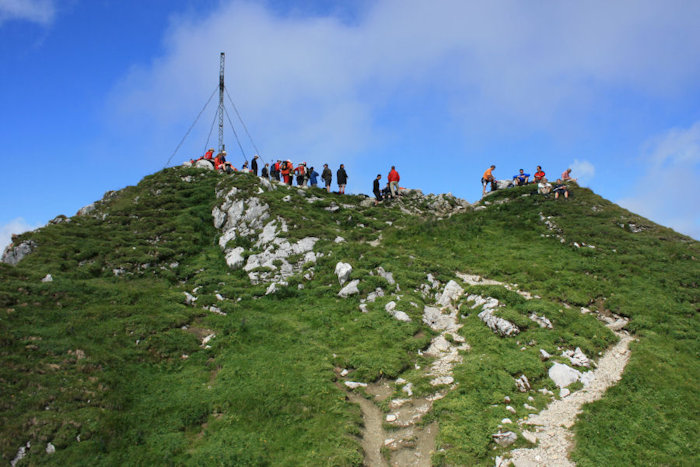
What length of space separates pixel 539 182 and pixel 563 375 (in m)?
31.1

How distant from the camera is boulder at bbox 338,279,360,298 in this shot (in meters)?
24.5

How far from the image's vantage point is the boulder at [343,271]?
84.1 feet

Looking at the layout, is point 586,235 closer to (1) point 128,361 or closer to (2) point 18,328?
(1) point 128,361

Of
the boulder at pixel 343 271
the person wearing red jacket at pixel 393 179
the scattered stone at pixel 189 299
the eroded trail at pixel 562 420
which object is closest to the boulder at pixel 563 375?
the eroded trail at pixel 562 420

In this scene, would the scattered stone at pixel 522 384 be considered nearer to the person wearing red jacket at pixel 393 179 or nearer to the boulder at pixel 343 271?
the boulder at pixel 343 271

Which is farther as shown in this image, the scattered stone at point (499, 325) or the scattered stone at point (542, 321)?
the scattered stone at point (542, 321)

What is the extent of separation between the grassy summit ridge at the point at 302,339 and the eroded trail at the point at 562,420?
0.44 m

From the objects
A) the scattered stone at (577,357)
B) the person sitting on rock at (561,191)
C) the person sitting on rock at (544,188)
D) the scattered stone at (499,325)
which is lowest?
the scattered stone at (577,357)

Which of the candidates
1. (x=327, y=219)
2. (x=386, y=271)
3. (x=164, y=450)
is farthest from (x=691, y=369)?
(x=327, y=219)

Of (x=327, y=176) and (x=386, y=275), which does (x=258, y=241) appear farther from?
(x=327, y=176)

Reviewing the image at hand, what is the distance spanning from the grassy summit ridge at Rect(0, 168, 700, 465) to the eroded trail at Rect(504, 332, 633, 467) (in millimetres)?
443

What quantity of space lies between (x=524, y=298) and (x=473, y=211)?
1921 cm

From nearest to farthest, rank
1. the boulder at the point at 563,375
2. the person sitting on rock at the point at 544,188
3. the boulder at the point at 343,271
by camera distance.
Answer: the boulder at the point at 563,375
the boulder at the point at 343,271
the person sitting on rock at the point at 544,188

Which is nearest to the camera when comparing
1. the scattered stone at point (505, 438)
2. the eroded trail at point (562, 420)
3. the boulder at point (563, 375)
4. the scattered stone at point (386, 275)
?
the eroded trail at point (562, 420)
